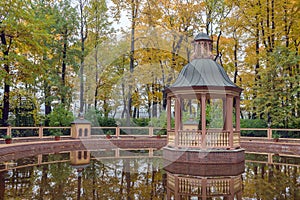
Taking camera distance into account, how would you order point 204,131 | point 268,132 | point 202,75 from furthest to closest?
point 268,132, point 202,75, point 204,131

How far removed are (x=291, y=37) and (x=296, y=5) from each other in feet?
7.45

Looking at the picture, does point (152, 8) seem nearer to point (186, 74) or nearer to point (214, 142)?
point (186, 74)

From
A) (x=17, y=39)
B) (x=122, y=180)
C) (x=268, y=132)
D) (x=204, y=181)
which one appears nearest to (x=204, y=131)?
(x=204, y=181)

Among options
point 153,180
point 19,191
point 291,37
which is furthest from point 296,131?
point 19,191

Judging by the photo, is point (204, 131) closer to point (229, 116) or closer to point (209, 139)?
point (209, 139)

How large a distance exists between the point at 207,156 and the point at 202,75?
332 cm

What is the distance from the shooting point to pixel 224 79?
42.5 feet

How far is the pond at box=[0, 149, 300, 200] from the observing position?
678 centimetres

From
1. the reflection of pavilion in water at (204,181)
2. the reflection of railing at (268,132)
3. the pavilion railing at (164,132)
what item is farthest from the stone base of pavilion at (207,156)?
the reflection of railing at (268,132)

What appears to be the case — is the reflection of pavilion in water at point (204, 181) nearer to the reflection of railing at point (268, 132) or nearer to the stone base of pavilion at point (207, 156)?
the stone base of pavilion at point (207, 156)

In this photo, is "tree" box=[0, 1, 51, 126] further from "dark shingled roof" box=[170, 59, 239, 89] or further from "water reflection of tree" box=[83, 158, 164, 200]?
"dark shingled roof" box=[170, 59, 239, 89]

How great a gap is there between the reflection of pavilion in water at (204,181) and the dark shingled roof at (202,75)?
3325 millimetres

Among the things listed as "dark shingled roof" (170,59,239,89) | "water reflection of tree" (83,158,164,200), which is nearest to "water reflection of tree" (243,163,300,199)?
"water reflection of tree" (83,158,164,200)

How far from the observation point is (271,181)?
8.41 meters
